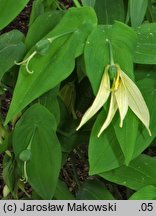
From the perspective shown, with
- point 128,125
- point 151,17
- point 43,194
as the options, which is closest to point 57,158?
point 43,194

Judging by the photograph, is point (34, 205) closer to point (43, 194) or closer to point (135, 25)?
point (43, 194)

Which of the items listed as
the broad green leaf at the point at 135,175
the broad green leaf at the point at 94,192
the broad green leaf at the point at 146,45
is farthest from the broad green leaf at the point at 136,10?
the broad green leaf at the point at 94,192


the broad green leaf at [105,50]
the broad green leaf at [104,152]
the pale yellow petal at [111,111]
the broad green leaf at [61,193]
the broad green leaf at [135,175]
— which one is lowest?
the broad green leaf at [61,193]

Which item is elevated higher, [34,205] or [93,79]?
[93,79]

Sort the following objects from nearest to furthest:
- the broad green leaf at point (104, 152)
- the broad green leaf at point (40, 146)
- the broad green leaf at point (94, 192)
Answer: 1. the broad green leaf at point (104, 152)
2. the broad green leaf at point (40, 146)
3. the broad green leaf at point (94, 192)

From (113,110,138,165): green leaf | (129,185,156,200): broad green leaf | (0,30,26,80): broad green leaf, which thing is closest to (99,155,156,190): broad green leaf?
(129,185,156,200): broad green leaf

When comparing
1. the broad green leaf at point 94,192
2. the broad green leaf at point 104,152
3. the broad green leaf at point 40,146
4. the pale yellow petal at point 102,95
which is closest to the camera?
the pale yellow petal at point 102,95

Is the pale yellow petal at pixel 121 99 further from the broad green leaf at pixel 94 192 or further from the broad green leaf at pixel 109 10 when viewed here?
the broad green leaf at pixel 94 192
